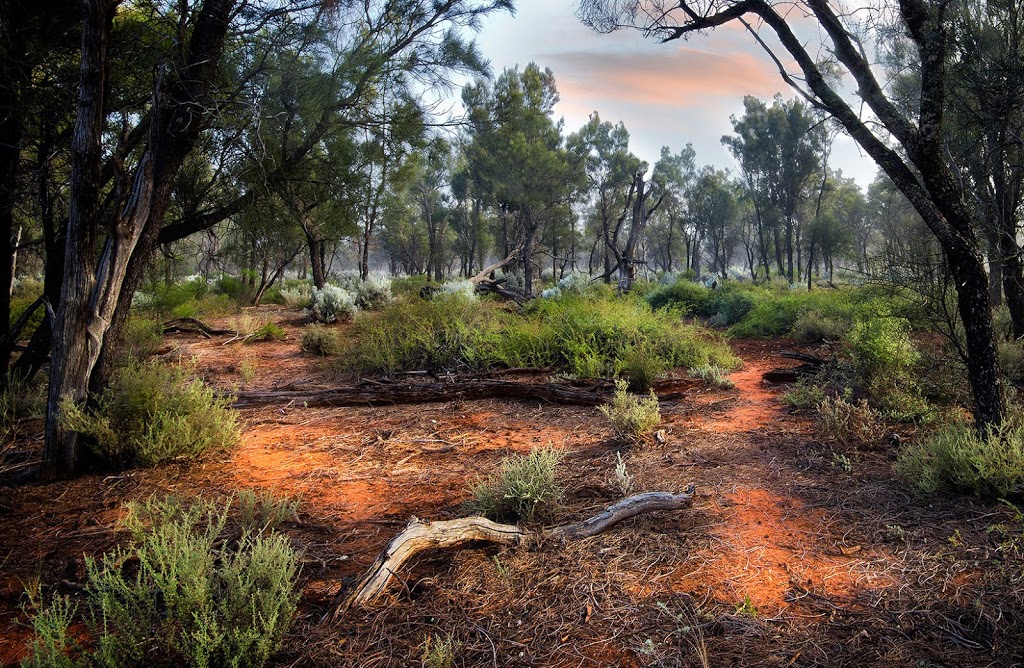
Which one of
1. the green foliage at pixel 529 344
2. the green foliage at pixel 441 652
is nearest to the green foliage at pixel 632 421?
the green foliage at pixel 529 344

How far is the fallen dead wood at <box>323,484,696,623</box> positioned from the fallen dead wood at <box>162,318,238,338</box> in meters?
9.96

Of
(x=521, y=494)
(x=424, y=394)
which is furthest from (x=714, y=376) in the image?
(x=521, y=494)

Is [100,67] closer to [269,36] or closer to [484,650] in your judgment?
[269,36]

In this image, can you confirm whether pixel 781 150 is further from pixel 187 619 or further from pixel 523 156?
pixel 187 619

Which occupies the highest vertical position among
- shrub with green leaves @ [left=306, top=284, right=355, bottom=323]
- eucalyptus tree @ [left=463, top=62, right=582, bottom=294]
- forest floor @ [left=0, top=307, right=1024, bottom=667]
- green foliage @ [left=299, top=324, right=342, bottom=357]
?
eucalyptus tree @ [left=463, top=62, right=582, bottom=294]

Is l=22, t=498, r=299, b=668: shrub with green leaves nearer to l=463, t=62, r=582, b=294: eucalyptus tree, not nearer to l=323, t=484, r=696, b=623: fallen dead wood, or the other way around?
l=323, t=484, r=696, b=623: fallen dead wood

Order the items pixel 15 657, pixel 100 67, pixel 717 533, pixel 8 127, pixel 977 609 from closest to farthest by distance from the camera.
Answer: pixel 15 657 → pixel 977 609 → pixel 717 533 → pixel 100 67 → pixel 8 127

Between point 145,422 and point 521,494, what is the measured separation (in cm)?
327

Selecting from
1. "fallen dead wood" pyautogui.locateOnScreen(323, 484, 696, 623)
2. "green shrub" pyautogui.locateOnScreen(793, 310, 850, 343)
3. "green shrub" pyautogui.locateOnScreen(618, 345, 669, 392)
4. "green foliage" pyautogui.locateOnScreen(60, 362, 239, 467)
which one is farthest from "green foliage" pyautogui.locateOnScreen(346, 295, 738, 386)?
"fallen dead wood" pyautogui.locateOnScreen(323, 484, 696, 623)

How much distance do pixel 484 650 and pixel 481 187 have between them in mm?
28676

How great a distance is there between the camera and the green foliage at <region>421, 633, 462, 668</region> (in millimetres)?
2006

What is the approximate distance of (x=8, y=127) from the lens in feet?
17.1

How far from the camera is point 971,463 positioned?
3379 millimetres

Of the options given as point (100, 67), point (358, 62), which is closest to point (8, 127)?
point (100, 67)
